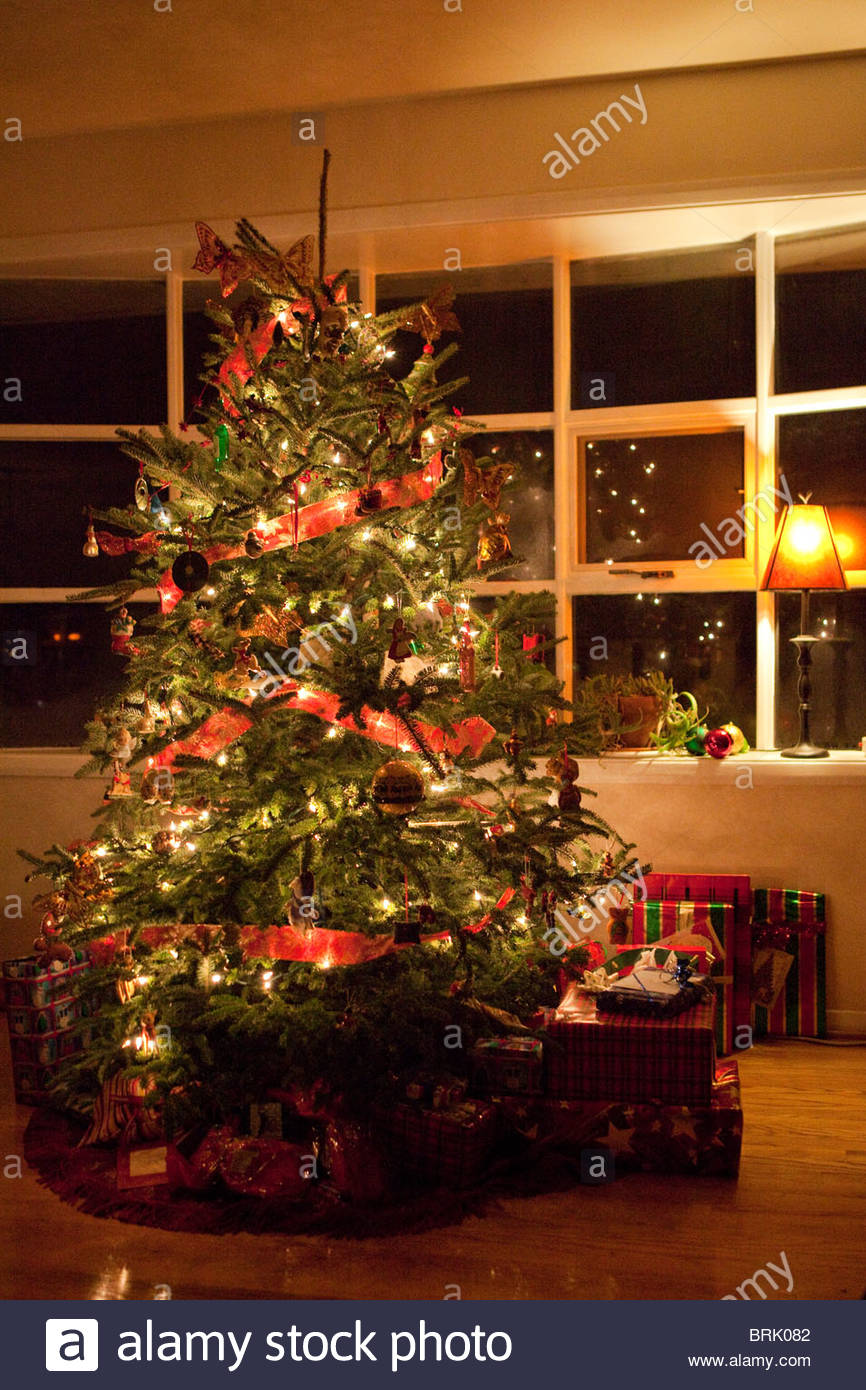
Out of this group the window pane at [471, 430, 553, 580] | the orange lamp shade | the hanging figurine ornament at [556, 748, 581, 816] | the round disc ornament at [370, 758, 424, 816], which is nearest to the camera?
the round disc ornament at [370, 758, 424, 816]

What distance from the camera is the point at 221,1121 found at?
7.87ft

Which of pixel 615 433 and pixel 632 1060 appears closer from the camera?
pixel 632 1060

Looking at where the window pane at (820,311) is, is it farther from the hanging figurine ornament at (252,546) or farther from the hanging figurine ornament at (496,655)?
the hanging figurine ornament at (252,546)

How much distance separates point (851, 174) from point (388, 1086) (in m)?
2.90

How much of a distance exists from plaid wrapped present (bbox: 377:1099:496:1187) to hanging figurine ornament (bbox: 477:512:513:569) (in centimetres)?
129

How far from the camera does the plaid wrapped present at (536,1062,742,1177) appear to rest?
241 cm

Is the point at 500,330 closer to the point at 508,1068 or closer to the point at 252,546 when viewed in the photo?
the point at 252,546

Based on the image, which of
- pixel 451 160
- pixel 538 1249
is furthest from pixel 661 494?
pixel 538 1249

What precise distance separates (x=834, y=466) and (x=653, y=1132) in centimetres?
221

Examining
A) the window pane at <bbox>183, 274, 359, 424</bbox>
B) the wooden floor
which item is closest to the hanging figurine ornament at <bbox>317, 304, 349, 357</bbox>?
the window pane at <bbox>183, 274, 359, 424</bbox>

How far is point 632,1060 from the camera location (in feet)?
7.97

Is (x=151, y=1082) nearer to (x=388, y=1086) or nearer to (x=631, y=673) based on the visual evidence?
(x=388, y=1086)

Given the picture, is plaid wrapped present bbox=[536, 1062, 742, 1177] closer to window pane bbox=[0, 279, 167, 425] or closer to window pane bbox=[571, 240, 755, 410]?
window pane bbox=[571, 240, 755, 410]
